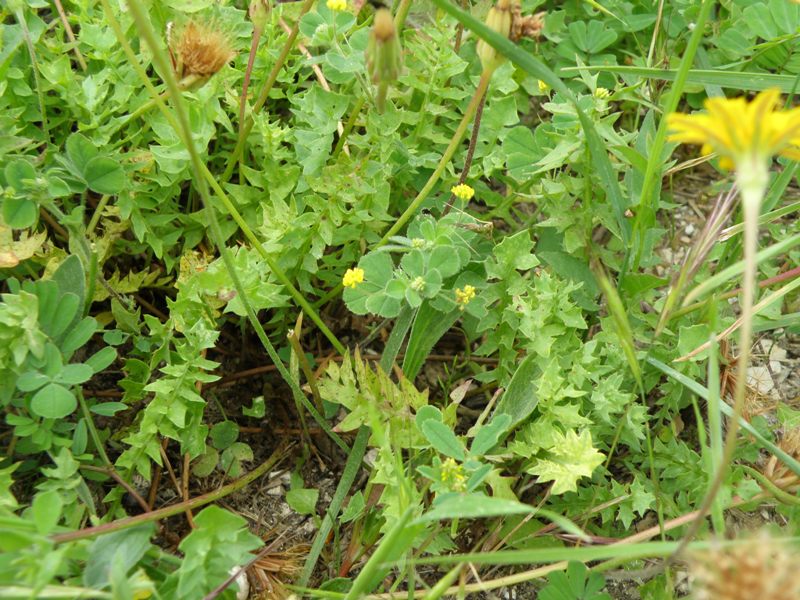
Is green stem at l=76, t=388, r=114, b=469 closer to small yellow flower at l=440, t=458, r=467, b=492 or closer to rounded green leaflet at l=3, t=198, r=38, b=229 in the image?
rounded green leaflet at l=3, t=198, r=38, b=229

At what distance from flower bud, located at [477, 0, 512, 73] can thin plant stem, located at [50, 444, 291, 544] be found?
1038 mm

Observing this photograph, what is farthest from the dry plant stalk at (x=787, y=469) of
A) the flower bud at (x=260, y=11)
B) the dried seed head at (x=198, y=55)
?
the flower bud at (x=260, y=11)

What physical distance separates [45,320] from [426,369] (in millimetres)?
976

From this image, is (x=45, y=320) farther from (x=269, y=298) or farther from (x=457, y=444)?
(x=457, y=444)

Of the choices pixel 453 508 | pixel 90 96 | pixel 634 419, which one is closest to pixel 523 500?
pixel 634 419

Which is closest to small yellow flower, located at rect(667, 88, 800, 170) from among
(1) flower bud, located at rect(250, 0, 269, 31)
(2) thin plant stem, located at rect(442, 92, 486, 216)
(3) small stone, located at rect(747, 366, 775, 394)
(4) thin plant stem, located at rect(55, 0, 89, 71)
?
(2) thin plant stem, located at rect(442, 92, 486, 216)

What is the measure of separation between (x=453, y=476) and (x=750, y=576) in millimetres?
695

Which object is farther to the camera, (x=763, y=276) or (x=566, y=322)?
(x=763, y=276)

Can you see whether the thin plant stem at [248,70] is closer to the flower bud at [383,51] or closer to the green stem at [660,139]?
the flower bud at [383,51]

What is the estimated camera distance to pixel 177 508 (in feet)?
5.23

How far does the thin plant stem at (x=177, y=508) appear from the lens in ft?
4.43

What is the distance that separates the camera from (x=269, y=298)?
1.71m

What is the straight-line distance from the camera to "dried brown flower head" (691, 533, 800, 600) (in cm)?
84

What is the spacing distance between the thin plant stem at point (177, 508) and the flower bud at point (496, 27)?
104 cm
